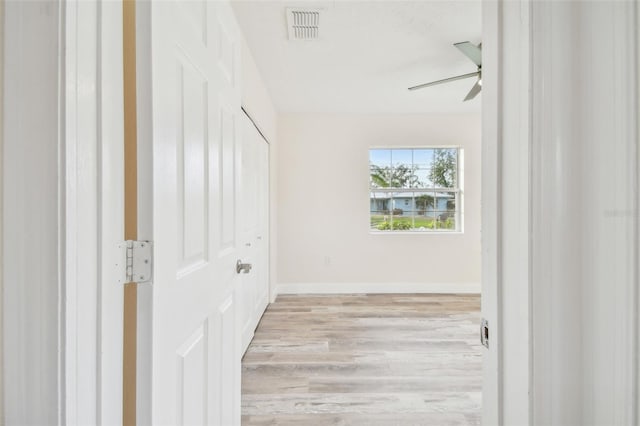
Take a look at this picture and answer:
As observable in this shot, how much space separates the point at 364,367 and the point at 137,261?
1904mm

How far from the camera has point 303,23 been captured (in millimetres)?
1989

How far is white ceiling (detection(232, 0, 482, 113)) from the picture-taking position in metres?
1.90

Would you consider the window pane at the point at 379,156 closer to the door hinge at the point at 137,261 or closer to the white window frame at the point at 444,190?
the white window frame at the point at 444,190

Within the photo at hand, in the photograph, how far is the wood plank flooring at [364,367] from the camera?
64.4 inches

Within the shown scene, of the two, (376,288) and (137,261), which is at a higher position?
(137,261)

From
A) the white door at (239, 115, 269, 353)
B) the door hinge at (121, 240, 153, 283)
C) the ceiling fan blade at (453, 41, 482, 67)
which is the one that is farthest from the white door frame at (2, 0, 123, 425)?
the ceiling fan blade at (453, 41, 482, 67)

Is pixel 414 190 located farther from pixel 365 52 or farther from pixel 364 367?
pixel 364 367

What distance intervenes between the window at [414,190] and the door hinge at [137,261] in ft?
11.5

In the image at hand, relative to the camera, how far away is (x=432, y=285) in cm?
390

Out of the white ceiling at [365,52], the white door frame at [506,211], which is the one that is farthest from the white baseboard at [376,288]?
the white door frame at [506,211]

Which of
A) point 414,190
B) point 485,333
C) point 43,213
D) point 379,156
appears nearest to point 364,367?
point 485,333

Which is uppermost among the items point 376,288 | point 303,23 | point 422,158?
point 303,23

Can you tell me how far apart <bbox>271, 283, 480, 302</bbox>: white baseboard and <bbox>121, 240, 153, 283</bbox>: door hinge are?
3335mm
